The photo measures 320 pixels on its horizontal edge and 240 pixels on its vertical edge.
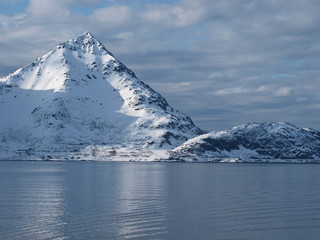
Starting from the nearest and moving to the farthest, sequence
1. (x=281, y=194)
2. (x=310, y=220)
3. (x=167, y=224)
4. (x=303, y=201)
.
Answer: (x=167, y=224), (x=310, y=220), (x=303, y=201), (x=281, y=194)

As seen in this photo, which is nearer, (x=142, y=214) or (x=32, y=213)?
(x=32, y=213)

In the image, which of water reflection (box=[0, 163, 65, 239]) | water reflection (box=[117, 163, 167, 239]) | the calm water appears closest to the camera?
water reflection (box=[0, 163, 65, 239])

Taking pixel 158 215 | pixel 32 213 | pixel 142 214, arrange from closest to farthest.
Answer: pixel 158 215 < pixel 32 213 < pixel 142 214

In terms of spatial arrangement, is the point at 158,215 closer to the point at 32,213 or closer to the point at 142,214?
the point at 142,214

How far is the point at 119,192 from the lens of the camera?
11350cm

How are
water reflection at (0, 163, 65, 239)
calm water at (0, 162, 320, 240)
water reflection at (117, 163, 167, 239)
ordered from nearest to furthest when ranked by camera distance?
water reflection at (0, 163, 65, 239) → calm water at (0, 162, 320, 240) → water reflection at (117, 163, 167, 239)

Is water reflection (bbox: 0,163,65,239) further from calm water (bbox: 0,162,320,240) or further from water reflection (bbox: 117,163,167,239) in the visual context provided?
water reflection (bbox: 117,163,167,239)

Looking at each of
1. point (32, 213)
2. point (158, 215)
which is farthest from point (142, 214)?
point (32, 213)

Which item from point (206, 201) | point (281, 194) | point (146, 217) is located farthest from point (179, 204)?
point (281, 194)

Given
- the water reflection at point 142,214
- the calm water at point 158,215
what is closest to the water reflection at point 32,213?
the calm water at point 158,215

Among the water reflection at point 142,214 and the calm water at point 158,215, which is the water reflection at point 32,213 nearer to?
the calm water at point 158,215

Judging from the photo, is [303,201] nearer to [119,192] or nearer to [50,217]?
[119,192]

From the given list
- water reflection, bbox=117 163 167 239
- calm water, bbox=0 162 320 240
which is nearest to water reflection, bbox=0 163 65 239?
calm water, bbox=0 162 320 240

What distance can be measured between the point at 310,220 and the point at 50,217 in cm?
3802
